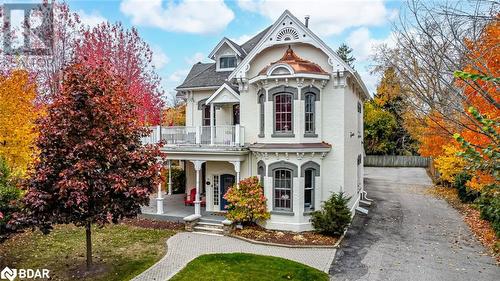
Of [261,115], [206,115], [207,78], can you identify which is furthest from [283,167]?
[207,78]

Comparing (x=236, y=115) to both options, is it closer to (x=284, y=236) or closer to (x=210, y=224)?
(x=210, y=224)

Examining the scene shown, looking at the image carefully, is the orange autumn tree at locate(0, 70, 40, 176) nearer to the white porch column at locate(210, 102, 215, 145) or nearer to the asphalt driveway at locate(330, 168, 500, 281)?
the white porch column at locate(210, 102, 215, 145)

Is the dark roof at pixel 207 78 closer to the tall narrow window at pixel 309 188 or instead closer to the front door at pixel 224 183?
the front door at pixel 224 183

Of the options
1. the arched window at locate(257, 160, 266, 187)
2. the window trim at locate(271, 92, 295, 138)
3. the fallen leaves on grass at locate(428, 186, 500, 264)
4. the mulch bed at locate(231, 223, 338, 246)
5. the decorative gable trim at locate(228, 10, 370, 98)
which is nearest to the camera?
the fallen leaves on grass at locate(428, 186, 500, 264)

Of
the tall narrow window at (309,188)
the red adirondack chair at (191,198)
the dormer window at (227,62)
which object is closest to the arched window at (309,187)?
the tall narrow window at (309,188)

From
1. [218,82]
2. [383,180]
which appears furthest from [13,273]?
[383,180]

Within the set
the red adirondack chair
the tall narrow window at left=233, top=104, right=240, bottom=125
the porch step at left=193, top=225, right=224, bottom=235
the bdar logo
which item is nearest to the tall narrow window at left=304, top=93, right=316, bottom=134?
the tall narrow window at left=233, top=104, right=240, bottom=125
